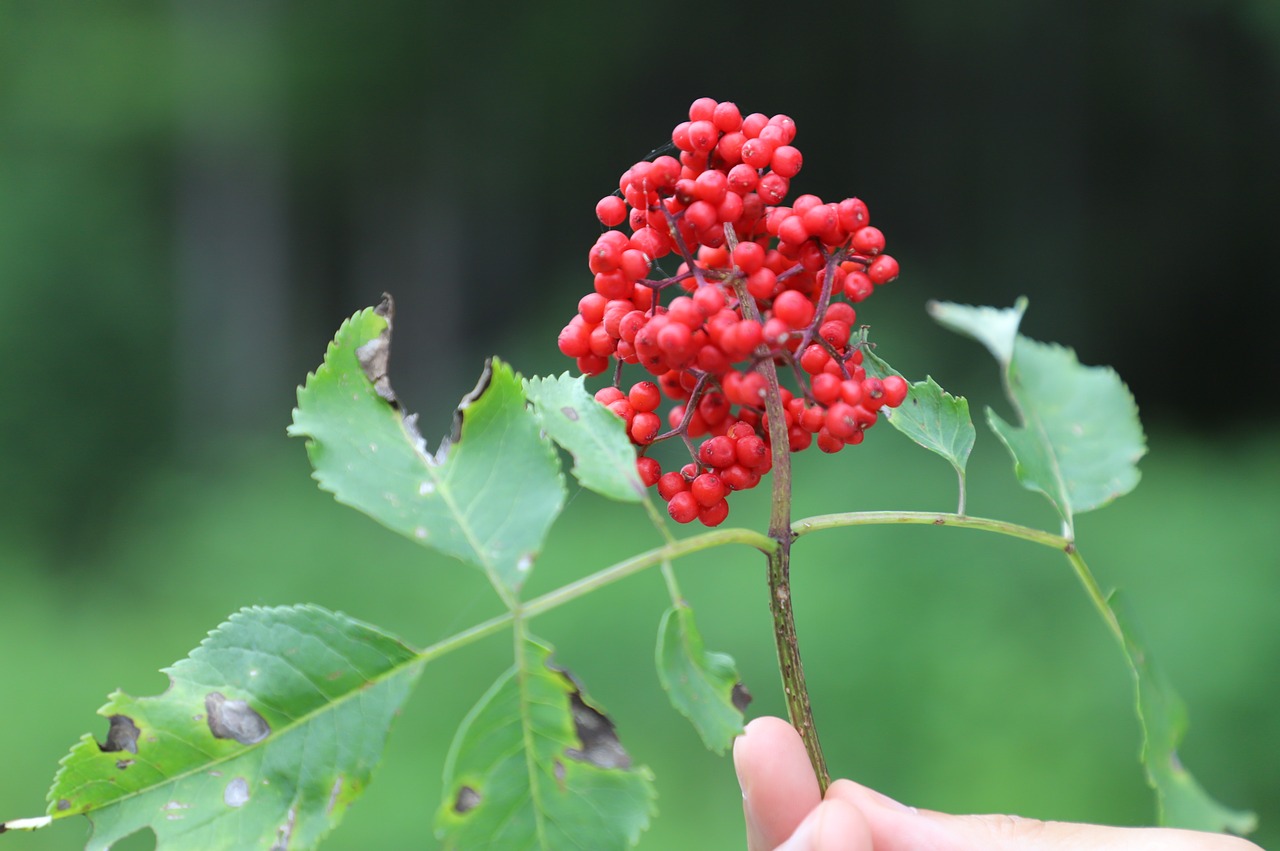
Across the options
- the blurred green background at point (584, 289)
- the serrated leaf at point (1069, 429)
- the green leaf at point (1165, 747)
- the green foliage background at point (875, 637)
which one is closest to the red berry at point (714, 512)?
the serrated leaf at point (1069, 429)

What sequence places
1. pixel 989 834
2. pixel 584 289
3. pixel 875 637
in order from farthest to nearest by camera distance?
pixel 584 289 → pixel 875 637 → pixel 989 834

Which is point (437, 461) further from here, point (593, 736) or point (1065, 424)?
point (1065, 424)

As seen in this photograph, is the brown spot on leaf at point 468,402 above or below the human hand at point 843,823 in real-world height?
above

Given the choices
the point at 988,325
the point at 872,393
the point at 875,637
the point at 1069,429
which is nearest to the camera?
the point at 988,325

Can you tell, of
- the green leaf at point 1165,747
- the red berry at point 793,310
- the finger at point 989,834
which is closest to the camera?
the green leaf at point 1165,747

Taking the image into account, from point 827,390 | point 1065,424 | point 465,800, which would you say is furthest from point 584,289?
point 465,800

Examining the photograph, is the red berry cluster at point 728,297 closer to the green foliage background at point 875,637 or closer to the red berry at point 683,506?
the red berry at point 683,506

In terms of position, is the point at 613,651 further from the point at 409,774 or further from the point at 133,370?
the point at 133,370
